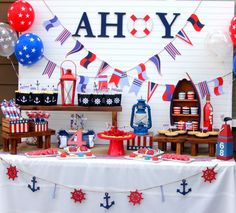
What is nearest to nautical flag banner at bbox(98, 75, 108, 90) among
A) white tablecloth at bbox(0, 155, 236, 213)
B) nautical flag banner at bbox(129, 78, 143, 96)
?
nautical flag banner at bbox(129, 78, 143, 96)

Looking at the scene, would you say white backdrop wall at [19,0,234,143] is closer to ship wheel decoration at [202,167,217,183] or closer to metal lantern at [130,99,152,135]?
metal lantern at [130,99,152,135]

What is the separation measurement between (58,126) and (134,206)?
3.36 feet

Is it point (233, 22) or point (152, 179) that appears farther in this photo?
point (233, 22)

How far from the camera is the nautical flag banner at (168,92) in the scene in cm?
334

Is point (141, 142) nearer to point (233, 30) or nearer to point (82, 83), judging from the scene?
point (82, 83)

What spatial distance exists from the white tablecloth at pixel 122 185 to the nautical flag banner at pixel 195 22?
42.4 inches

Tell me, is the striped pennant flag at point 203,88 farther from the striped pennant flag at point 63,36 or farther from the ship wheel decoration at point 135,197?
the striped pennant flag at point 63,36

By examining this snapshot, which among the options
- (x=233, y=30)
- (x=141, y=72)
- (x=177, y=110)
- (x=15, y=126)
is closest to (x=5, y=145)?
(x=15, y=126)

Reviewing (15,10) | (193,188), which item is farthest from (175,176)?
(15,10)

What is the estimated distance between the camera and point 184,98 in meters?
3.22

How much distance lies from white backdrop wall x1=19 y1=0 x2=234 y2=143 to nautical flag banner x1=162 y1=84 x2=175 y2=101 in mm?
32

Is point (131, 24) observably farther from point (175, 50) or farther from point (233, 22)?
point (233, 22)

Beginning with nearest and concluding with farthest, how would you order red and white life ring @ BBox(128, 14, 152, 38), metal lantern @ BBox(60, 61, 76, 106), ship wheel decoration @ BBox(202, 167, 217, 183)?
ship wheel decoration @ BBox(202, 167, 217, 183)
metal lantern @ BBox(60, 61, 76, 106)
red and white life ring @ BBox(128, 14, 152, 38)

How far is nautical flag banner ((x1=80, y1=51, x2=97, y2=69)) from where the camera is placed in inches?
133
